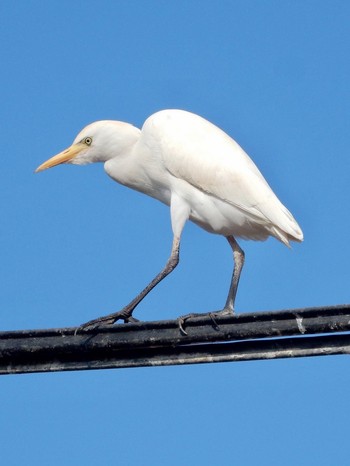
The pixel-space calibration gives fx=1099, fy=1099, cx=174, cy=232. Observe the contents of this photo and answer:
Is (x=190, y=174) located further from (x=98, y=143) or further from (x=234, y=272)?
(x=98, y=143)

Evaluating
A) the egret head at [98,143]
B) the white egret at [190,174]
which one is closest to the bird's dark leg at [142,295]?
the white egret at [190,174]

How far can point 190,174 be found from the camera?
7723 millimetres

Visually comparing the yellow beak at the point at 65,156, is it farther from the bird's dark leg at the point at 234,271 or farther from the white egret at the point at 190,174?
the bird's dark leg at the point at 234,271

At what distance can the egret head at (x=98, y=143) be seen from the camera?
8.32m

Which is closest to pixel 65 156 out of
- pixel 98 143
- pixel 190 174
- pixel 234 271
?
pixel 98 143

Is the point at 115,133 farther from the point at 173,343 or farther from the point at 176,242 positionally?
the point at 173,343

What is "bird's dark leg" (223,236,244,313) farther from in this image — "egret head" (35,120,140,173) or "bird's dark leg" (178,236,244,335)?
"egret head" (35,120,140,173)

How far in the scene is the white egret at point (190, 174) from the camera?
24.6ft

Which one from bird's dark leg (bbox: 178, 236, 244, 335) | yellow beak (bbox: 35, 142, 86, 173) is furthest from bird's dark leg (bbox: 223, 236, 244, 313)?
yellow beak (bbox: 35, 142, 86, 173)

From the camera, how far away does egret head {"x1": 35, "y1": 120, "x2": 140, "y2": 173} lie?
8.32 metres

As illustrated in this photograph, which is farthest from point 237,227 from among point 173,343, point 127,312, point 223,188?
point 173,343

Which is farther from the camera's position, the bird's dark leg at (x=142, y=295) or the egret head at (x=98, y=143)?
the egret head at (x=98, y=143)

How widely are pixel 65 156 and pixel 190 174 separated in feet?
3.82

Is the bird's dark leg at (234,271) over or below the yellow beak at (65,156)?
below
